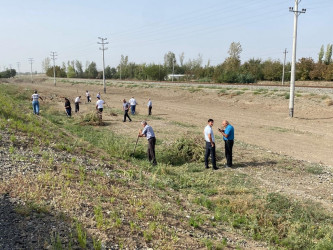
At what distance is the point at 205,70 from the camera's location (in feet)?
228

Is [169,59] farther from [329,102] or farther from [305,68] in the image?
[329,102]

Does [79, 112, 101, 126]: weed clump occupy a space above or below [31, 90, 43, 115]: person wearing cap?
below

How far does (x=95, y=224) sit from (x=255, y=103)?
26.0m

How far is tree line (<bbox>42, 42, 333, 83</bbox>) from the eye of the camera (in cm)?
5088

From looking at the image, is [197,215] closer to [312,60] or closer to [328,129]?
[328,129]

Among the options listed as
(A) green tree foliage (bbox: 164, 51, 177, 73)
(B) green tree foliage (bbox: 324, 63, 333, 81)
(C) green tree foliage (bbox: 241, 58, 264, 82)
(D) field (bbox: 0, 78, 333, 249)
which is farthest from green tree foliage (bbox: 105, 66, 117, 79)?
(D) field (bbox: 0, 78, 333, 249)

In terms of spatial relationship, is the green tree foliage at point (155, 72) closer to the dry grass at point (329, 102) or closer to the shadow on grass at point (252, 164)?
the dry grass at point (329, 102)

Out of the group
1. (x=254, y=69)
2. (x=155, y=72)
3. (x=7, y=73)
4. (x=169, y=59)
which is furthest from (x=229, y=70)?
(x=7, y=73)

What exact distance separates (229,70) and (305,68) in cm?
1255

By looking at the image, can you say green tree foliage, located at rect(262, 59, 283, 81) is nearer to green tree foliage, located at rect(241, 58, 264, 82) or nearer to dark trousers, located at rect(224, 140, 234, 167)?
green tree foliage, located at rect(241, 58, 264, 82)

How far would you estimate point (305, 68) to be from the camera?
5138cm

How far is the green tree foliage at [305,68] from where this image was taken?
51.4 m

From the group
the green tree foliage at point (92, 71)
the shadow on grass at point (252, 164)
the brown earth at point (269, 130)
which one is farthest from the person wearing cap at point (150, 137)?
the green tree foliage at point (92, 71)

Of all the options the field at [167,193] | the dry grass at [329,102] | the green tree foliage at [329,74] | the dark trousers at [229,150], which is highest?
the green tree foliage at [329,74]
